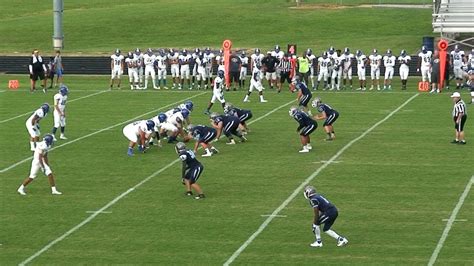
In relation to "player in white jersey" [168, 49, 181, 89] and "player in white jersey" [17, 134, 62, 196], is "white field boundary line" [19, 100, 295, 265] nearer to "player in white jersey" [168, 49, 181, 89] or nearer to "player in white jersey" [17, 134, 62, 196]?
"player in white jersey" [17, 134, 62, 196]

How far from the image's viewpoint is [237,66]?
149 feet

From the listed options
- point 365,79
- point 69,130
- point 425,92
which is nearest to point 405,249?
point 69,130

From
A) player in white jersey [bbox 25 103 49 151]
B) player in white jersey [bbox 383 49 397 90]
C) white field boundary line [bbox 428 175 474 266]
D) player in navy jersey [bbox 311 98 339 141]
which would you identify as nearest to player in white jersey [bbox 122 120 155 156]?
player in white jersey [bbox 25 103 49 151]

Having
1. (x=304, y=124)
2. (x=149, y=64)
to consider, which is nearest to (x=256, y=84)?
(x=149, y=64)

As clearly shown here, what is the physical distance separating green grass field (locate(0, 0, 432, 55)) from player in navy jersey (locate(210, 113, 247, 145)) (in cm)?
2582

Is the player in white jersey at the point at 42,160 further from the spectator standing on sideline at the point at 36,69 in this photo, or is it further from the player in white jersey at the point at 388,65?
Answer: the player in white jersey at the point at 388,65

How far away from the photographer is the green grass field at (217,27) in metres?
62.9

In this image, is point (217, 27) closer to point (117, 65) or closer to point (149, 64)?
point (117, 65)

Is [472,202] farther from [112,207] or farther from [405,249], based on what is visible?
A: [112,207]

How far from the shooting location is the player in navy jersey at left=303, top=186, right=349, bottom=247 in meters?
22.0

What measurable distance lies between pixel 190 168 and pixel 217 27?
4361cm

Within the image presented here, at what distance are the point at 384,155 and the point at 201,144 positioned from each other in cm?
479

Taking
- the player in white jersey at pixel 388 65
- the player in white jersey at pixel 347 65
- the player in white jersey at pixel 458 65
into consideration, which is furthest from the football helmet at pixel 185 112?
the player in white jersey at pixel 458 65

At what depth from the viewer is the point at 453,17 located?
51438mm
